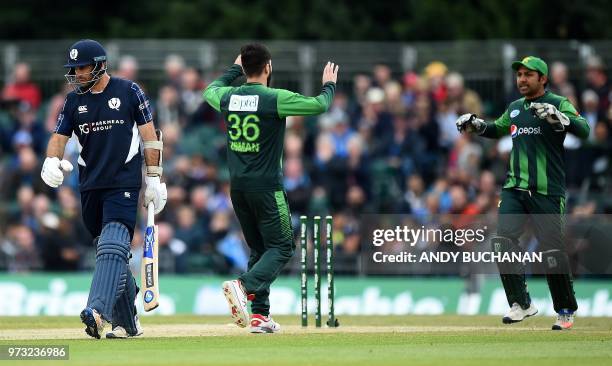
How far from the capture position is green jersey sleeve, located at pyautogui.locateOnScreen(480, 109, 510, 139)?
48.4 ft

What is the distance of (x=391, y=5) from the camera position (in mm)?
32750

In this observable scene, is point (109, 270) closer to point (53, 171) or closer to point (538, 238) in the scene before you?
point (53, 171)

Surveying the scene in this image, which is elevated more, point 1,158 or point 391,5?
point 391,5

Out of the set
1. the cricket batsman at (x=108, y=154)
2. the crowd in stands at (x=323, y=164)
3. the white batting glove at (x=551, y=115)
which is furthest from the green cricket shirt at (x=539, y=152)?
the crowd in stands at (x=323, y=164)

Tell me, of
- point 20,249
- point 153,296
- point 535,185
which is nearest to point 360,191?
point 20,249

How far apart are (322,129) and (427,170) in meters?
1.96

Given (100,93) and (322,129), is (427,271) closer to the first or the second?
(322,129)

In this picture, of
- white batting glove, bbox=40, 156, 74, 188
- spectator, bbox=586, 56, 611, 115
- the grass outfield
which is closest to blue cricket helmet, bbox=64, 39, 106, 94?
white batting glove, bbox=40, 156, 74, 188

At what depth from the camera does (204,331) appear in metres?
14.0

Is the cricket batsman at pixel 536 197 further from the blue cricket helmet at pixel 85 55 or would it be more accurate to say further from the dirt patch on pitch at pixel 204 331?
the blue cricket helmet at pixel 85 55

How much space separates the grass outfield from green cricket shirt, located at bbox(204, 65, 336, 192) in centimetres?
147

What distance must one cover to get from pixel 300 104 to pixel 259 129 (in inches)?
18.3

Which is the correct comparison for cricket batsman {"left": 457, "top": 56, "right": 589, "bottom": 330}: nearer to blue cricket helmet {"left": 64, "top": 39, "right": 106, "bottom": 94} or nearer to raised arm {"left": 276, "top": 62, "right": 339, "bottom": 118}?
raised arm {"left": 276, "top": 62, "right": 339, "bottom": 118}

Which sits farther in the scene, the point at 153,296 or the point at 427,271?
the point at 427,271
